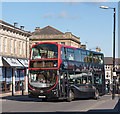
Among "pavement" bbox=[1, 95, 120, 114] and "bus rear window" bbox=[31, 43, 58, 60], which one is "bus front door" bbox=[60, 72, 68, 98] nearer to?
"pavement" bbox=[1, 95, 120, 114]

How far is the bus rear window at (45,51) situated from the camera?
85.4ft

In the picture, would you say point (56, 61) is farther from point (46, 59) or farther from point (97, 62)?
point (97, 62)

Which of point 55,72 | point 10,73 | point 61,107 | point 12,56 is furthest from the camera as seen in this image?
point 12,56

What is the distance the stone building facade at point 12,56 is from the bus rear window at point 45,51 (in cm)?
1603

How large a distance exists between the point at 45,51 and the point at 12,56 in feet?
68.2

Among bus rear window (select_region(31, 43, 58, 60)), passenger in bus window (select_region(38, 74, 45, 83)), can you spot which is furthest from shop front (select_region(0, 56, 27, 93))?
passenger in bus window (select_region(38, 74, 45, 83))

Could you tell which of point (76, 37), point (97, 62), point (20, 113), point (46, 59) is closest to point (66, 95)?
point (46, 59)

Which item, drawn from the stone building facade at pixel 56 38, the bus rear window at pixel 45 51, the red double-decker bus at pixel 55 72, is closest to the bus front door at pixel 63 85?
the red double-decker bus at pixel 55 72

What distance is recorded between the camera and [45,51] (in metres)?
26.3

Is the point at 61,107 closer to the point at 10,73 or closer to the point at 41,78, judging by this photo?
the point at 41,78

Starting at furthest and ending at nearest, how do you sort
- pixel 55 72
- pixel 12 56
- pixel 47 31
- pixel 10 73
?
pixel 47 31 < pixel 12 56 < pixel 10 73 < pixel 55 72

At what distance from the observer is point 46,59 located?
85.7 ft

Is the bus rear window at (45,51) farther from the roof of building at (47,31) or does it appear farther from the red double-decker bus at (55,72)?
the roof of building at (47,31)

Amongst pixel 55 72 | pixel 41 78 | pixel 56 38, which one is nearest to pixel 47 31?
pixel 56 38
